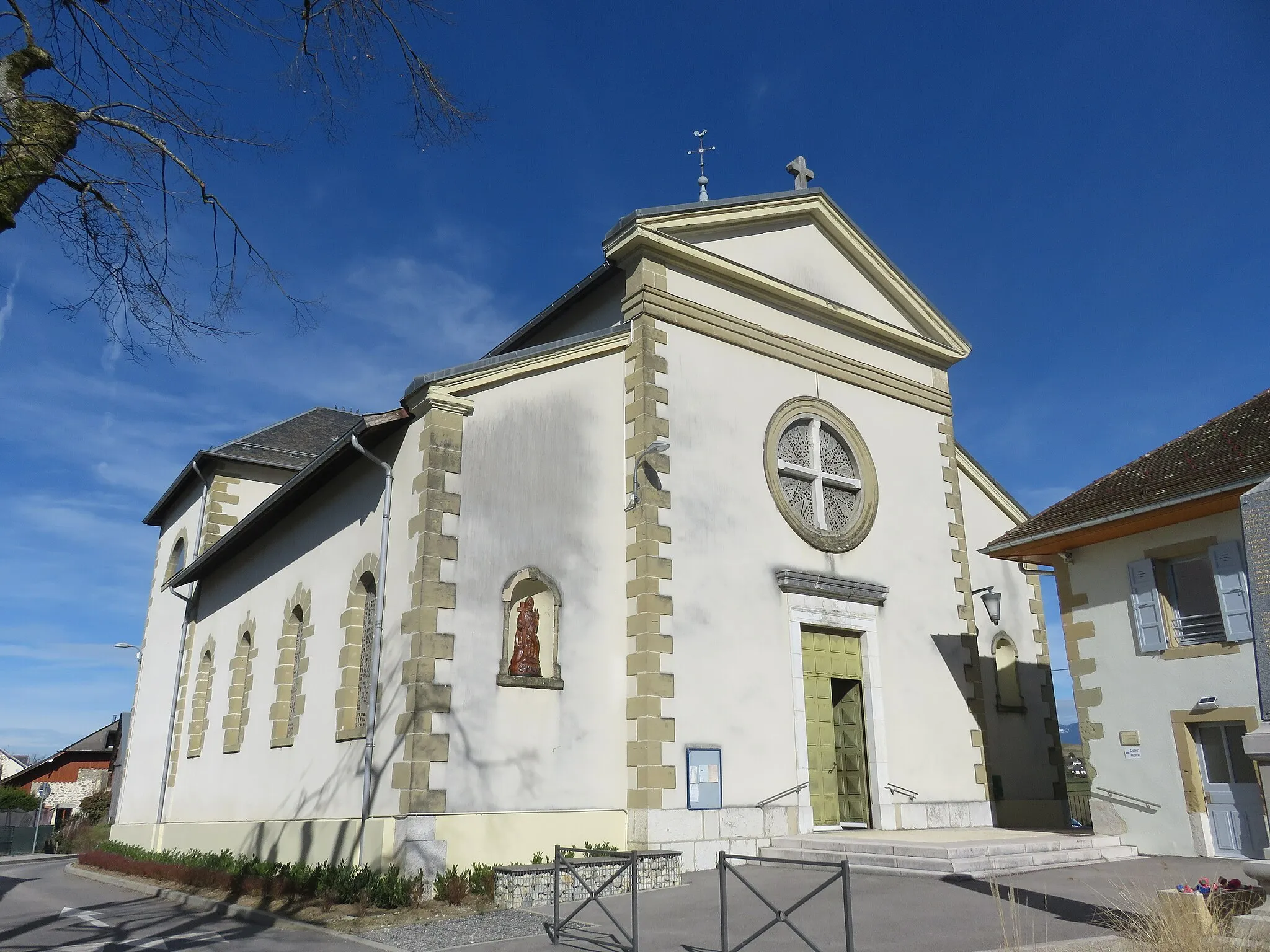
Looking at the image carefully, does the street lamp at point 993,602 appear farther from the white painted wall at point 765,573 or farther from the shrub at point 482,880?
the shrub at point 482,880

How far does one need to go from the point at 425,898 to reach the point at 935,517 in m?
9.98

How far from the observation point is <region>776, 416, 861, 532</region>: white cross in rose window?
14273mm

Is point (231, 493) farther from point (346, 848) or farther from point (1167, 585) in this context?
point (1167, 585)

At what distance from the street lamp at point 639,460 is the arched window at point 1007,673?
25.1 ft

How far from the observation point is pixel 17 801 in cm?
3769

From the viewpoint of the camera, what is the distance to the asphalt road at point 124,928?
837 centimetres

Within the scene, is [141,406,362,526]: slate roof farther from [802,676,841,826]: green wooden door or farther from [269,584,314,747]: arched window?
[802,676,841,826]: green wooden door

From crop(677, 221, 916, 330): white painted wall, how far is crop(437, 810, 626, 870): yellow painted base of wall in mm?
7808

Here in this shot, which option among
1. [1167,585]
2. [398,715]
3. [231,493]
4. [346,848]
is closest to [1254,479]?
[1167,585]

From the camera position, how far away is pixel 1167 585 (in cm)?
1195

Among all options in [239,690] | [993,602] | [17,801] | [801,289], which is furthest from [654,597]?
[17,801]

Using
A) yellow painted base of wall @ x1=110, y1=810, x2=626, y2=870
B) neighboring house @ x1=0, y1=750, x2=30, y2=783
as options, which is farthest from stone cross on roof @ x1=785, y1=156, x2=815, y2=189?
neighboring house @ x1=0, y1=750, x2=30, y2=783

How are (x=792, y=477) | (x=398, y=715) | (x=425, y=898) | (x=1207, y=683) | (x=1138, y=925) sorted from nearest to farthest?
(x=1138, y=925) < (x=425, y=898) < (x=398, y=715) < (x=1207, y=683) < (x=792, y=477)

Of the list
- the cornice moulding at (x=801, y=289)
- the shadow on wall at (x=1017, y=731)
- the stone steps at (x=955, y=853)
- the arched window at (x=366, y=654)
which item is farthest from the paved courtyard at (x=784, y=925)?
the cornice moulding at (x=801, y=289)
